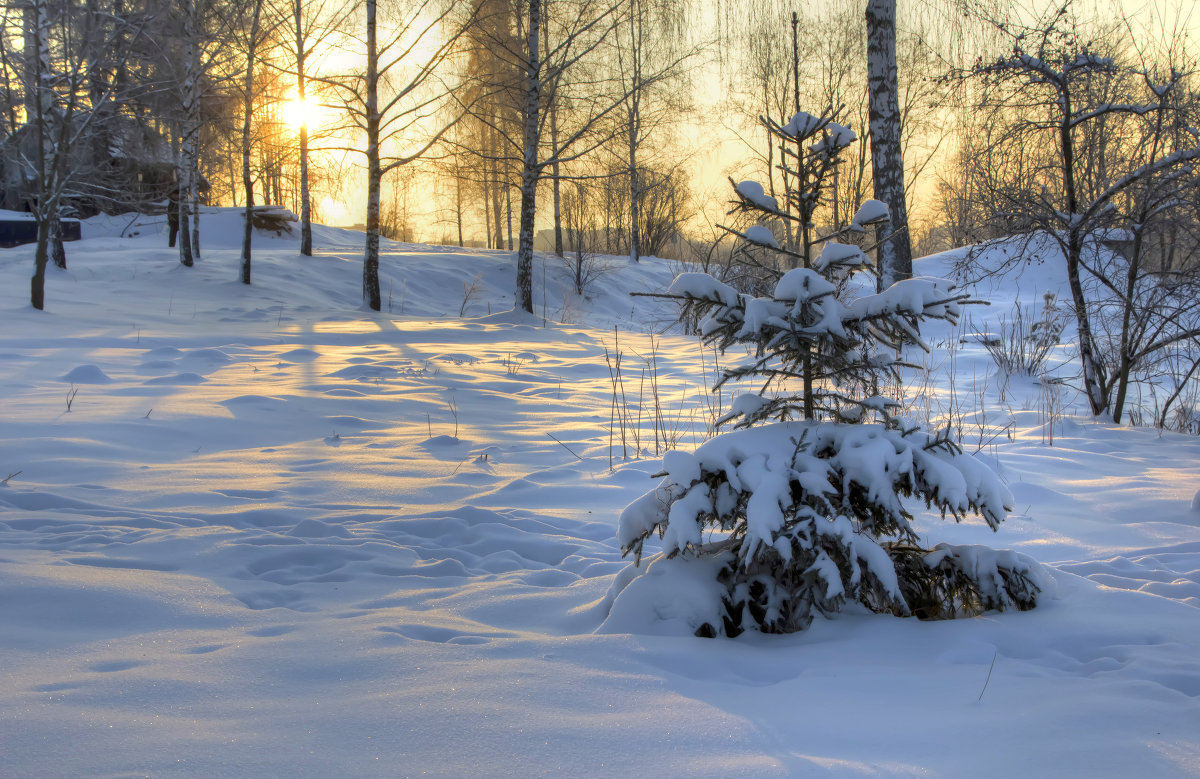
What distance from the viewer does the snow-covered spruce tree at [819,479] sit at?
193cm

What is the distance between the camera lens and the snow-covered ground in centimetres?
137

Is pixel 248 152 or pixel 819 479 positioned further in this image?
pixel 248 152

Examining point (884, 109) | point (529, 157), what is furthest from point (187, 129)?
point (884, 109)

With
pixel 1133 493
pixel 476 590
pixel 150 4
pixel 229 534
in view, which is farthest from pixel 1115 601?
pixel 150 4

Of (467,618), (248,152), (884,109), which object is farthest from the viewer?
(248,152)

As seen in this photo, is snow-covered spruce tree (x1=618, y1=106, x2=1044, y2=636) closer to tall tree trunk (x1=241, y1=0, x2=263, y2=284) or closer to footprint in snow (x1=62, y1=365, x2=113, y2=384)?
footprint in snow (x1=62, y1=365, x2=113, y2=384)

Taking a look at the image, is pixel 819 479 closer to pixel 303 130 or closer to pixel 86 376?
pixel 86 376

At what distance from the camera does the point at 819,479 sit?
1933 millimetres

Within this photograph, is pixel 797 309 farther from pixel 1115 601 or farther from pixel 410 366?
pixel 410 366

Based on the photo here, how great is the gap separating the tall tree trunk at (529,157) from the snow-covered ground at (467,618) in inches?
263

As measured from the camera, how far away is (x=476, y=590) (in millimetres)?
2367

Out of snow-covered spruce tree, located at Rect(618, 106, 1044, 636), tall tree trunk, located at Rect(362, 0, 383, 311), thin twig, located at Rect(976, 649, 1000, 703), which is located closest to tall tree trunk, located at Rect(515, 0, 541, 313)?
tall tree trunk, located at Rect(362, 0, 383, 311)

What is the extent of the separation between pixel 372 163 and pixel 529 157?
2425 millimetres

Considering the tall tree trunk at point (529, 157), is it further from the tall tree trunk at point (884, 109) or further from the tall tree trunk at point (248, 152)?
the tall tree trunk at point (884, 109)
